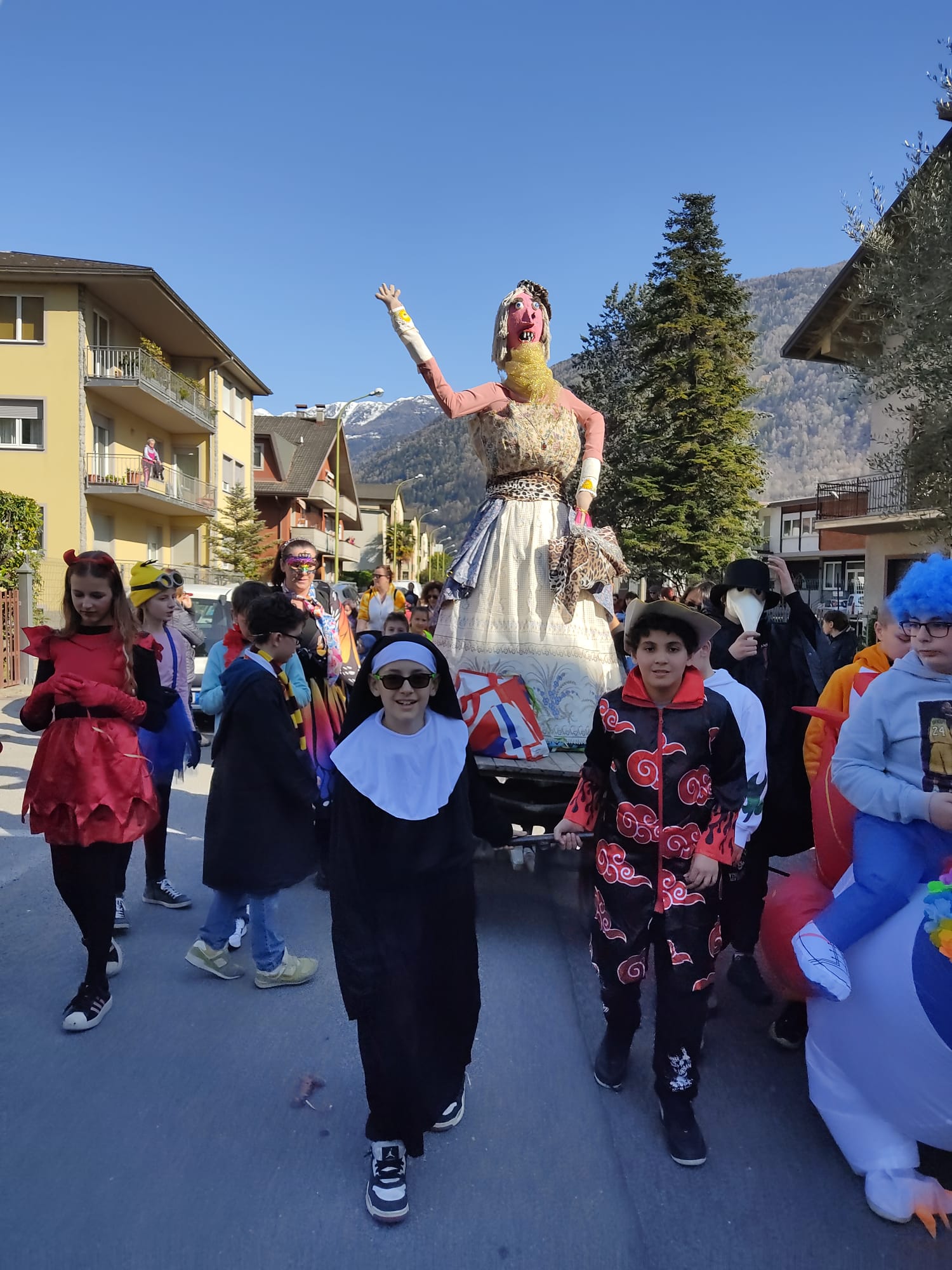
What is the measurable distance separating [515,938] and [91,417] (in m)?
23.6

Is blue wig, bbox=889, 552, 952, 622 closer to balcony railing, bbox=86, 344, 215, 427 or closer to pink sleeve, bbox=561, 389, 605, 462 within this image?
pink sleeve, bbox=561, 389, 605, 462

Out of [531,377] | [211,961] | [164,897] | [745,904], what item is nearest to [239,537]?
[164,897]

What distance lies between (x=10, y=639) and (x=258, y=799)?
11.5 meters

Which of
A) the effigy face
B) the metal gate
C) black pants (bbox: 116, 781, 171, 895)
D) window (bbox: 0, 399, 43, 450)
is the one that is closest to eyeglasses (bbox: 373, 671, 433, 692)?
black pants (bbox: 116, 781, 171, 895)

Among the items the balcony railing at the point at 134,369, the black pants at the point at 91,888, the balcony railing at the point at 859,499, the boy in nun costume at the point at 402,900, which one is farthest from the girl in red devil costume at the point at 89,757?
the balcony railing at the point at 134,369

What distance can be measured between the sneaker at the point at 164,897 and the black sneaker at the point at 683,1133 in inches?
115

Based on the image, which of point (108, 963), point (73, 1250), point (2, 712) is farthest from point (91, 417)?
point (73, 1250)

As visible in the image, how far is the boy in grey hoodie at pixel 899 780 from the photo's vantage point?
2.42 meters

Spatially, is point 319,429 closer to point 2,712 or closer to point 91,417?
point 91,417

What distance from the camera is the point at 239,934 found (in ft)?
13.9

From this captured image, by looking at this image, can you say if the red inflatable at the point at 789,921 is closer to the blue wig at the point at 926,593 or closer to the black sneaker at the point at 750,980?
the black sneaker at the point at 750,980

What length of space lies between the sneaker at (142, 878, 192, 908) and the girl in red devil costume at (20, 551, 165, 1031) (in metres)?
1.16

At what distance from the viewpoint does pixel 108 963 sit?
3.85 meters

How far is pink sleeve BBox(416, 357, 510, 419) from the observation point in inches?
184
